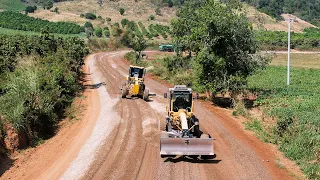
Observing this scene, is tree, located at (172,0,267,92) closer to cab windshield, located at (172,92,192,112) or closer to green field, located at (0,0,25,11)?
cab windshield, located at (172,92,192,112)

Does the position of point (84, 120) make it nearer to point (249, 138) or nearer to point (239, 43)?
point (249, 138)

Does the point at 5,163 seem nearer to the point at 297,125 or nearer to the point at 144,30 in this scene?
the point at 297,125

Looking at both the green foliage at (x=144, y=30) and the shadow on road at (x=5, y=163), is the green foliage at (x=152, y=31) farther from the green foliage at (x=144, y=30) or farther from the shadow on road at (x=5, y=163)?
the shadow on road at (x=5, y=163)

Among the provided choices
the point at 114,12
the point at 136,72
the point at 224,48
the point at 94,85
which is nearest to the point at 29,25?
the point at 114,12

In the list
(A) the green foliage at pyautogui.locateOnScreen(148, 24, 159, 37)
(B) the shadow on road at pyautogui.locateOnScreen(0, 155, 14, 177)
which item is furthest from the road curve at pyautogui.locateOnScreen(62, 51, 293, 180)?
(A) the green foliage at pyautogui.locateOnScreen(148, 24, 159, 37)

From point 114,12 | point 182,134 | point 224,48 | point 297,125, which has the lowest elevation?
point 297,125

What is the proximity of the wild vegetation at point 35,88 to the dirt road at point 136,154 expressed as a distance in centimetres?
143

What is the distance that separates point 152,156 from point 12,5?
15298 cm

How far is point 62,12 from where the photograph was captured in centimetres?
13400

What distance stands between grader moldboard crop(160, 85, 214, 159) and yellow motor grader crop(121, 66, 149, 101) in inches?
435

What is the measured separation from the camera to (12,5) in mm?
151250

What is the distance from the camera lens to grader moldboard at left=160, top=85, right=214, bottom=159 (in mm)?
15102

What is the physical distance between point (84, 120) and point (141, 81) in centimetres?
692

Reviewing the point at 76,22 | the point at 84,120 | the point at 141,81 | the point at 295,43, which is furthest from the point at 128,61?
the point at 76,22
